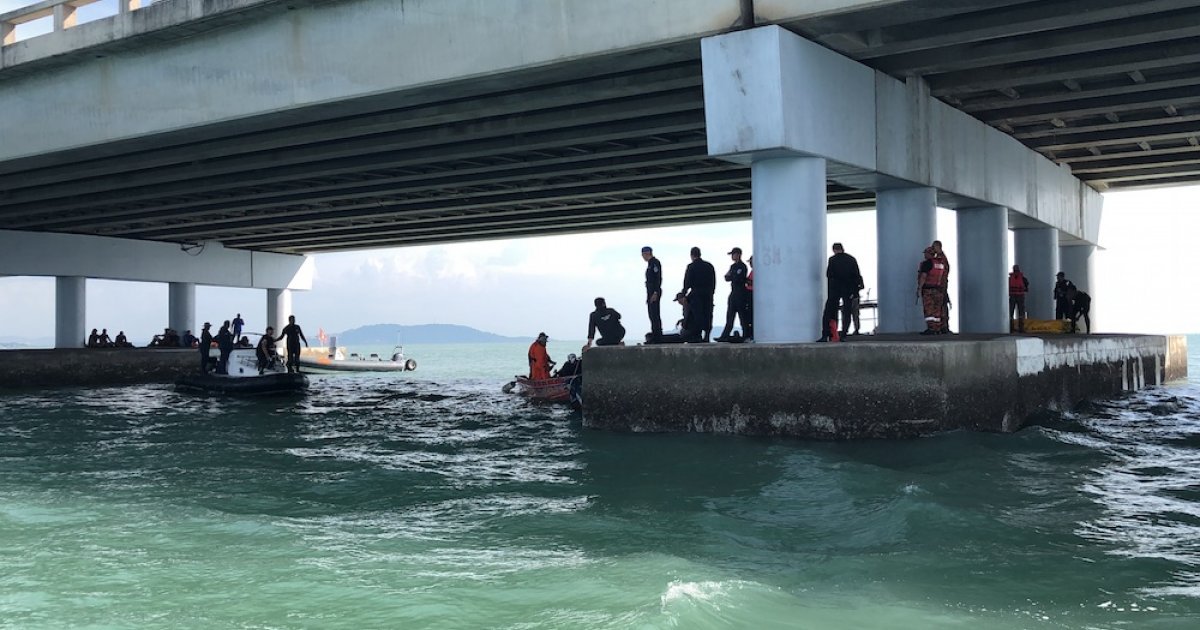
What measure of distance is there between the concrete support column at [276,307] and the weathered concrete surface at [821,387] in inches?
1318

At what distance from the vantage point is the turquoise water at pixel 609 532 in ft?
19.0

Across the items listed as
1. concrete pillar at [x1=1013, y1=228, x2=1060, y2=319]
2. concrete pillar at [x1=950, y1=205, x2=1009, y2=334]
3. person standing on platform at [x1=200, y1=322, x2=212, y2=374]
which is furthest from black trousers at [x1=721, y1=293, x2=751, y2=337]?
person standing on platform at [x1=200, y1=322, x2=212, y2=374]

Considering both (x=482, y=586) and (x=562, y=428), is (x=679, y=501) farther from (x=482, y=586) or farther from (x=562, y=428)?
(x=562, y=428)

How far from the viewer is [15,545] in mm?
7680

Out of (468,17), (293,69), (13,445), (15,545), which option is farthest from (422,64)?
(15,545)

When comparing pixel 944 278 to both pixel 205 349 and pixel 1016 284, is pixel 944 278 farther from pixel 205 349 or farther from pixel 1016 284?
pixel 205 349

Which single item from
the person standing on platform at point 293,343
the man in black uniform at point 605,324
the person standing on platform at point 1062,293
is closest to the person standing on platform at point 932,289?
the man in black uniform at point 605,324

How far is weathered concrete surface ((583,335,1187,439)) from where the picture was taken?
12273mm

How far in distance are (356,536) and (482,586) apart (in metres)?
2.08

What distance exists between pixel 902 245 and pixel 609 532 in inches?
478

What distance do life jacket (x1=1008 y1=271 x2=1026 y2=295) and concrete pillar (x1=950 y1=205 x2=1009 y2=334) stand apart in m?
2.15

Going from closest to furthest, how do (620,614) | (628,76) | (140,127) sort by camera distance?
1. (620,614)
2. (628,76)
3. (140,127)

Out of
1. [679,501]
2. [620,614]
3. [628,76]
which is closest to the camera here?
[620,614]

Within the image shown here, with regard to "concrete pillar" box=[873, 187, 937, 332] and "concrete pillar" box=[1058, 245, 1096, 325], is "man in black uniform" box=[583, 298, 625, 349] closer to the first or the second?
"concrete pillar" box=[873, 187, 937, 332]
